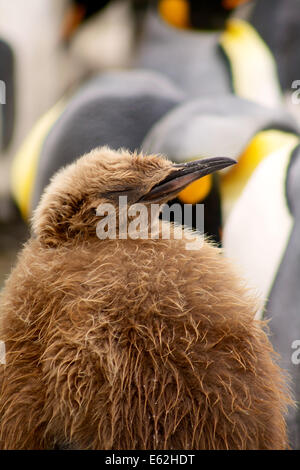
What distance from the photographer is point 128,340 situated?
1.16 ft

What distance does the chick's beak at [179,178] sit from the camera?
38cm

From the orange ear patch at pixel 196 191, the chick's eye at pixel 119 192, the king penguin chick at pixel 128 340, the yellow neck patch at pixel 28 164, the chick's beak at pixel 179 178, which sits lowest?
the king penguin chick at pixel 128 340

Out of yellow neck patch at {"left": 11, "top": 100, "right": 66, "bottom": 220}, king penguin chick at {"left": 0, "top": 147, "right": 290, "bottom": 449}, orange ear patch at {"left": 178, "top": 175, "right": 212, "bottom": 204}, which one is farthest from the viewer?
yellow neck patch at {"left": 11, "top": 100, "right": 66, "bottom": 220}

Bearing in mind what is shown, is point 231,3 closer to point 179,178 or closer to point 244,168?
point 244,168

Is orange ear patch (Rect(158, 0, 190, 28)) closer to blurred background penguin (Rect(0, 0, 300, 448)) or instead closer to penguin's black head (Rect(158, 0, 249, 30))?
penguin's black head (Rect(158, 0, 249, 30))

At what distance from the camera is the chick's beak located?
0.38m

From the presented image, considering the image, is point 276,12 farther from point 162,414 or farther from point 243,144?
point 162,414

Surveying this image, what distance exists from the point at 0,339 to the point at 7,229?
89cm

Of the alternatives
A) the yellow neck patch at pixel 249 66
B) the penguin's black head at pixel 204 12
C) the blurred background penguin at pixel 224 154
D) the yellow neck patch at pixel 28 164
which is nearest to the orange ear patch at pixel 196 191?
the blurred background penguin at pixel 224 154

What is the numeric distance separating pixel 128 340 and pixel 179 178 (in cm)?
10

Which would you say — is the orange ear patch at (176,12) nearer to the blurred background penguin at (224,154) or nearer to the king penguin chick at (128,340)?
the blurred background penguin at (224,154)

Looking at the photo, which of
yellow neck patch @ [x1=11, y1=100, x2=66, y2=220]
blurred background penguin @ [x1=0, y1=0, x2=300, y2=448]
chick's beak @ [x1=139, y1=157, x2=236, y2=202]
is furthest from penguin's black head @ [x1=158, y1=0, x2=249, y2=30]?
chick's beak @ [x1=139, y1=157, x2=236, y2=202]

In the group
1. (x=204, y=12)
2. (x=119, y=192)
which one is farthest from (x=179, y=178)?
(x=204, y=12)

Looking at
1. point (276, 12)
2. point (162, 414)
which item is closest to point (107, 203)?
point (162, 414)
